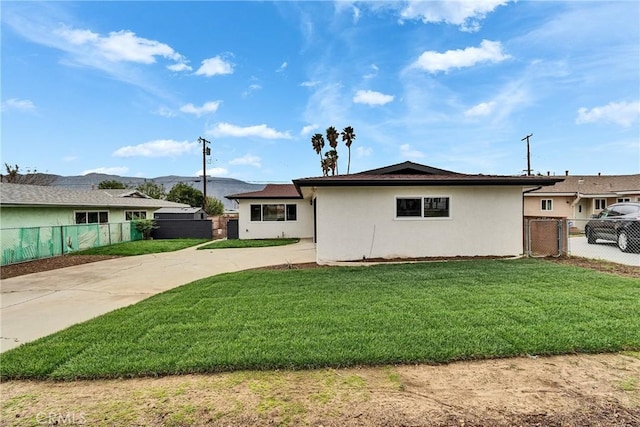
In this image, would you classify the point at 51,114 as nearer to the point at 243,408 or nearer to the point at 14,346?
the point at 14,346

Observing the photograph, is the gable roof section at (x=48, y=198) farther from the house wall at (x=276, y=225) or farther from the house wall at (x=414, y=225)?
the house wall at (x=414, y=225)

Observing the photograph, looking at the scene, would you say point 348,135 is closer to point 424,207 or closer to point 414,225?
point 424,207

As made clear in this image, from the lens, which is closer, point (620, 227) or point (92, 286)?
point (92, 286)

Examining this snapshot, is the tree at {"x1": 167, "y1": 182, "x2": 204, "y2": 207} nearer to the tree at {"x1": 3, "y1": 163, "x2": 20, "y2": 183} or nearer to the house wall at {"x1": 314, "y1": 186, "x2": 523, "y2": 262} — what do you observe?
the tree at {"x1": 3, "y1": 163, "x2": 20, "y2": 183}

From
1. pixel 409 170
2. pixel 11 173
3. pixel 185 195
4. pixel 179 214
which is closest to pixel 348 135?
pixel 179 214

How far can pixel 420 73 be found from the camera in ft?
50.1

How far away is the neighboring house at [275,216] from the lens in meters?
19.2

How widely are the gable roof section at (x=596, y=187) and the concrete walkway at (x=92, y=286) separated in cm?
2292

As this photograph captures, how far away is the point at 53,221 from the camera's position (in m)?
15.6

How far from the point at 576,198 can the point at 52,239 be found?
32.8 meters

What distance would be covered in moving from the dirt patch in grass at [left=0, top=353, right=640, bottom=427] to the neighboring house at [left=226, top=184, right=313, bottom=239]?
1614cm

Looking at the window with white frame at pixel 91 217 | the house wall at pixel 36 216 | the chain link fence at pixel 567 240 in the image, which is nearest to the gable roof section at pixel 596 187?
the chain link fence at pixel 567 240

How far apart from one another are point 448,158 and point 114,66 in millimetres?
24733

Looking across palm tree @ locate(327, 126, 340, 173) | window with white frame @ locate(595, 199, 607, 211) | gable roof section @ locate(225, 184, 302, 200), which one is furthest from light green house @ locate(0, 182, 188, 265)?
window with white frame @ locate(595, 199, 607, 211)
